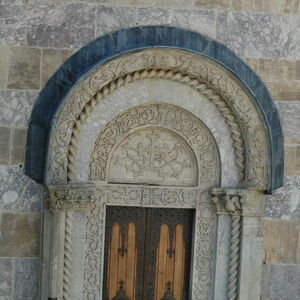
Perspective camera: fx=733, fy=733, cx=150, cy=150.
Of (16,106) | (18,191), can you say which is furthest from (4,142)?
(18,191)

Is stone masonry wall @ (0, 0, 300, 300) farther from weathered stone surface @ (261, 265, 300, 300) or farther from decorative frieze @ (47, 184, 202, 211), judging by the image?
decorative frieze @ (47, 184, 202, 211)

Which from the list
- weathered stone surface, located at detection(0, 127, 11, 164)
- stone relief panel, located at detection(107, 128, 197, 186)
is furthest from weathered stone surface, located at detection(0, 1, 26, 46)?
stone relief panel, located at detection(107, 128, 197, 186)

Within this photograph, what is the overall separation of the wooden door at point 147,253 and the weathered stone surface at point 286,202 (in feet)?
2.74

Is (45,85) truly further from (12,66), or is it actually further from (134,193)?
(134,193)

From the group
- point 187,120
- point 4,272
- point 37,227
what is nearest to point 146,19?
point 187,120

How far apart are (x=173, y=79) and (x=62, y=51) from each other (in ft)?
3.67

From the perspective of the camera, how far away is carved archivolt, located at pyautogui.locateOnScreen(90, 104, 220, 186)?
288 inches

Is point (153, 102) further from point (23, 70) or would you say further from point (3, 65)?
point (3, 65)

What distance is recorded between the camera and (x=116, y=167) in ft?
24.3

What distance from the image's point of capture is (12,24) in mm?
7027

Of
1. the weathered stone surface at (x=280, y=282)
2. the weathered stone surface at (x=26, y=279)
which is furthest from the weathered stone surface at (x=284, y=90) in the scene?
the weathered stone surface at (x=26, y=279)

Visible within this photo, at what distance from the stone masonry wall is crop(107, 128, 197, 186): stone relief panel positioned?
0.86 metres

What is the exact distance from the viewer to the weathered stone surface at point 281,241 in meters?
7.49

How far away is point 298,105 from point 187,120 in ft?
3.76
